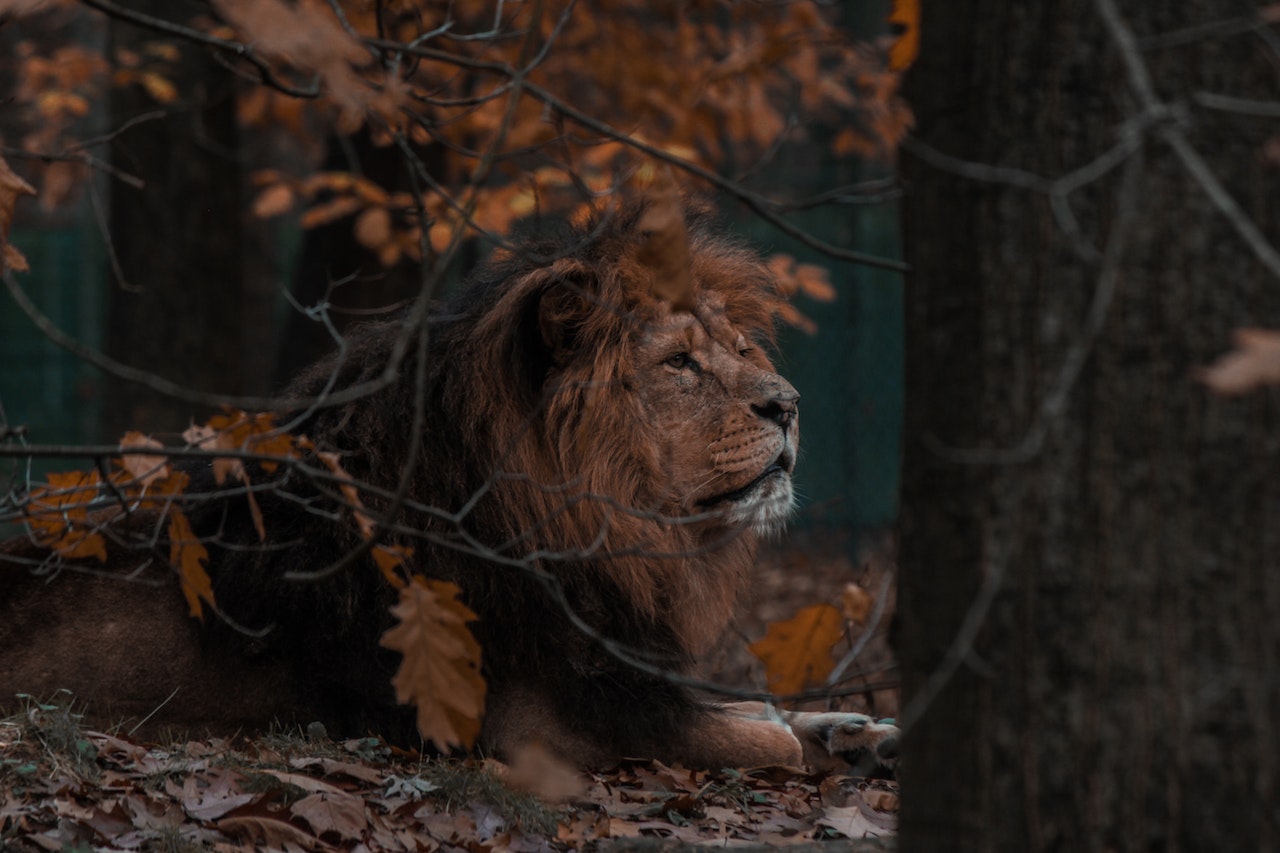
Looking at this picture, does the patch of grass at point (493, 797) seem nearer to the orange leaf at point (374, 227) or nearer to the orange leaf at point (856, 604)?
the orange leaf at point (856, 604)

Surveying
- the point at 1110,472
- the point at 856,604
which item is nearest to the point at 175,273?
the point at 856,604

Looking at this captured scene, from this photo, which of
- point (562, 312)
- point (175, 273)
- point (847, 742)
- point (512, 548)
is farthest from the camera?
point (175, 273)

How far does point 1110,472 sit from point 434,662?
1.43 meters

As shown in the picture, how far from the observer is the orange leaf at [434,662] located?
2812 millimetres

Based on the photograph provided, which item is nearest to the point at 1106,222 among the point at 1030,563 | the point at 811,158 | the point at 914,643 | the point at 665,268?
the point at 1030,563

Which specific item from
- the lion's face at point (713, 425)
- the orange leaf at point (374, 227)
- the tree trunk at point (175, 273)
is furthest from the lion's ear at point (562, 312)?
the tree trunk at point (175, 273)

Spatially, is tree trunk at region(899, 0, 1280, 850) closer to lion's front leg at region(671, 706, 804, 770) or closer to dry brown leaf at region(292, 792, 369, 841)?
dry brown leaf at region(292, 792, 369, 841)

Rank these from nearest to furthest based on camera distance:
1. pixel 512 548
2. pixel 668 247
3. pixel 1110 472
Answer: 1. pixel 1110 472
2. pixel 668 247
3. pixel 512 548

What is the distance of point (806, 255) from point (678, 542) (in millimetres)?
9705

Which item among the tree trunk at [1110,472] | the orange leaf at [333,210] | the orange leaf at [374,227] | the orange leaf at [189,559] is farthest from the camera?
the orange leaf at [333,210]

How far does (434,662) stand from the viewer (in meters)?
2.86

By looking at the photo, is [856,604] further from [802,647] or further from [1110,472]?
[1110,472]

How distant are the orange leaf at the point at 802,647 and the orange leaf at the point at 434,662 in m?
0.61

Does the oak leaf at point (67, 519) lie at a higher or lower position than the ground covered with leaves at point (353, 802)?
higher
